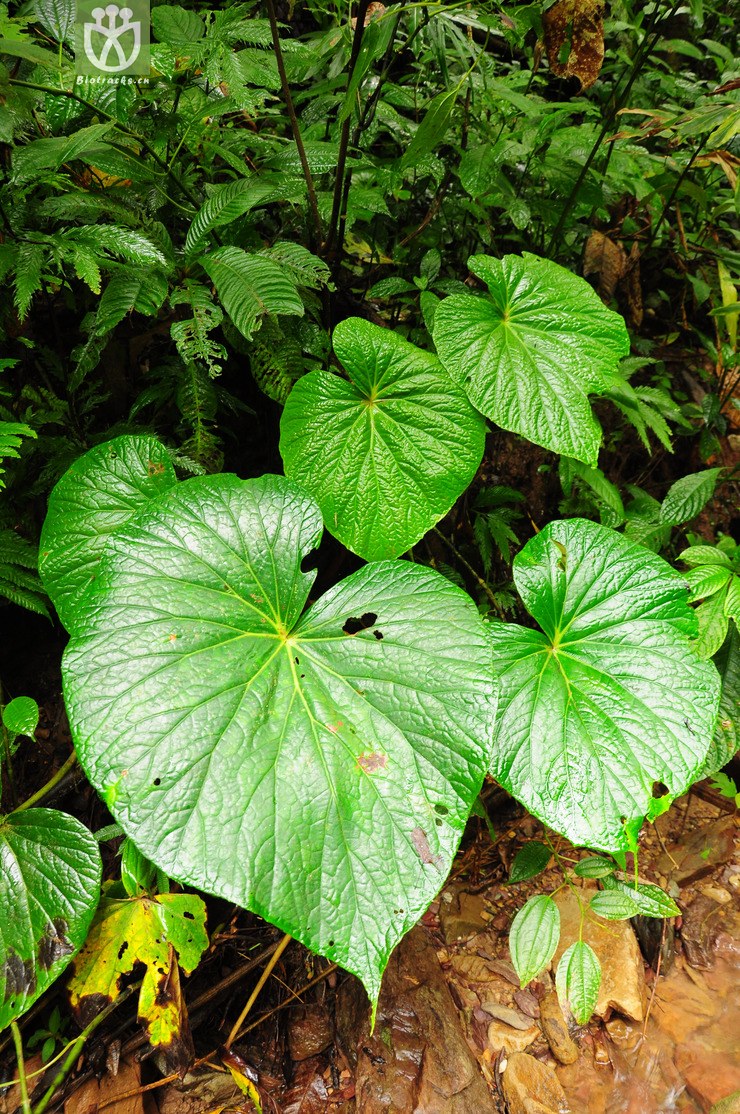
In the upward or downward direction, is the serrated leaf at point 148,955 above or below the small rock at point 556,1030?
above

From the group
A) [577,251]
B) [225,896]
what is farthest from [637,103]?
[225,896]

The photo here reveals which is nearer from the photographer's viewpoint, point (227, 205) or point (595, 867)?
point (227, 205)

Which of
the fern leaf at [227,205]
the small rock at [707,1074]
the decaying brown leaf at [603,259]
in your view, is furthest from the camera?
the decaying brown leaf at [603,259]

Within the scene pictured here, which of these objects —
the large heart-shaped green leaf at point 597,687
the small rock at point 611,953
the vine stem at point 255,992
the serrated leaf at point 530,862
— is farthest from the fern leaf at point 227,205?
the small rock at point 611,953

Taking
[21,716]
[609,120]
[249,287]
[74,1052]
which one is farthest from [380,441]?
[74,1052]

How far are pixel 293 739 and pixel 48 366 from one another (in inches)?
38.6

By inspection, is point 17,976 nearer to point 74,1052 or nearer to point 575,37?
point 74,1052

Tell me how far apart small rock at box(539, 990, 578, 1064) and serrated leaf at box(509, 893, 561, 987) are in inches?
8.9

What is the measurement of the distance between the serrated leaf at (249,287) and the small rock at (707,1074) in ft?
5.49

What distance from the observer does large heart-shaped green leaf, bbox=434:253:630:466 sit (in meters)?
1.13

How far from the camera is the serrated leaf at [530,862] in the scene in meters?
1.34

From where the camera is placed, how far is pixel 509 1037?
130 centimetres

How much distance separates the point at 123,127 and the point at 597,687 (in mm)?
1362

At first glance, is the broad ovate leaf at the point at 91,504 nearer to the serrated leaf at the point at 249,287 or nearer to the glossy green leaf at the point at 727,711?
the serrated leaf at the point at 249,287
